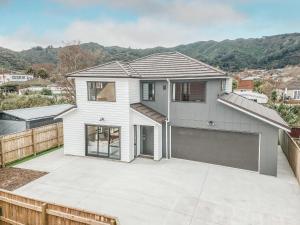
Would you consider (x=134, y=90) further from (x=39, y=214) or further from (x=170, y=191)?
(x=39, y=214)

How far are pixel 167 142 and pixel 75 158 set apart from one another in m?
5.81

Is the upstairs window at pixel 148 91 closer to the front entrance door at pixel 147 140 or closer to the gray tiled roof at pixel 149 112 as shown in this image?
the gray tiled roof at pixel 149 112

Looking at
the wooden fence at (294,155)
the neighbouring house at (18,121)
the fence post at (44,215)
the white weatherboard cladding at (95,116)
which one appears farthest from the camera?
the neighbouring house at (18,121)

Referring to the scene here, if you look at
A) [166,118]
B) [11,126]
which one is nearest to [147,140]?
[166,118]

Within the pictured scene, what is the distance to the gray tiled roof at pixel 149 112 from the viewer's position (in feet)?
44.4

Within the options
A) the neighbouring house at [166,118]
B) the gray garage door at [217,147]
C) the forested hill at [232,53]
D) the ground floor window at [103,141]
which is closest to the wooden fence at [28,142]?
the neighbouring house at [166,118]

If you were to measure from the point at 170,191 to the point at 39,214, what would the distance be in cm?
536

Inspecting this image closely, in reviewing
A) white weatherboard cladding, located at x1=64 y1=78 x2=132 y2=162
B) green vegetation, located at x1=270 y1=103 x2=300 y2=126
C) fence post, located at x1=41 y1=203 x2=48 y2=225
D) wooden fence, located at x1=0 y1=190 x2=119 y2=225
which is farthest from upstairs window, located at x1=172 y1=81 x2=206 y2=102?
green vegetation, located at x1=270 y1=103 x2=300 y2=126

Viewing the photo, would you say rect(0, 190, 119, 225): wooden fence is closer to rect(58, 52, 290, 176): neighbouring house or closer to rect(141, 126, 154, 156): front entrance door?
rect(58, 52, 290, 176): neighbouring house

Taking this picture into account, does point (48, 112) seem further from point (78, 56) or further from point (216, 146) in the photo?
point (78, 56)

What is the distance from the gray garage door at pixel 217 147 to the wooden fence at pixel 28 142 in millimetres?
8549

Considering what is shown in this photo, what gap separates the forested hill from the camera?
323ft

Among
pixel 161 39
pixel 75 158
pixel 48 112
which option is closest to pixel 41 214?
pixel 75 158

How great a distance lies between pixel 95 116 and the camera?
14.2 meters
